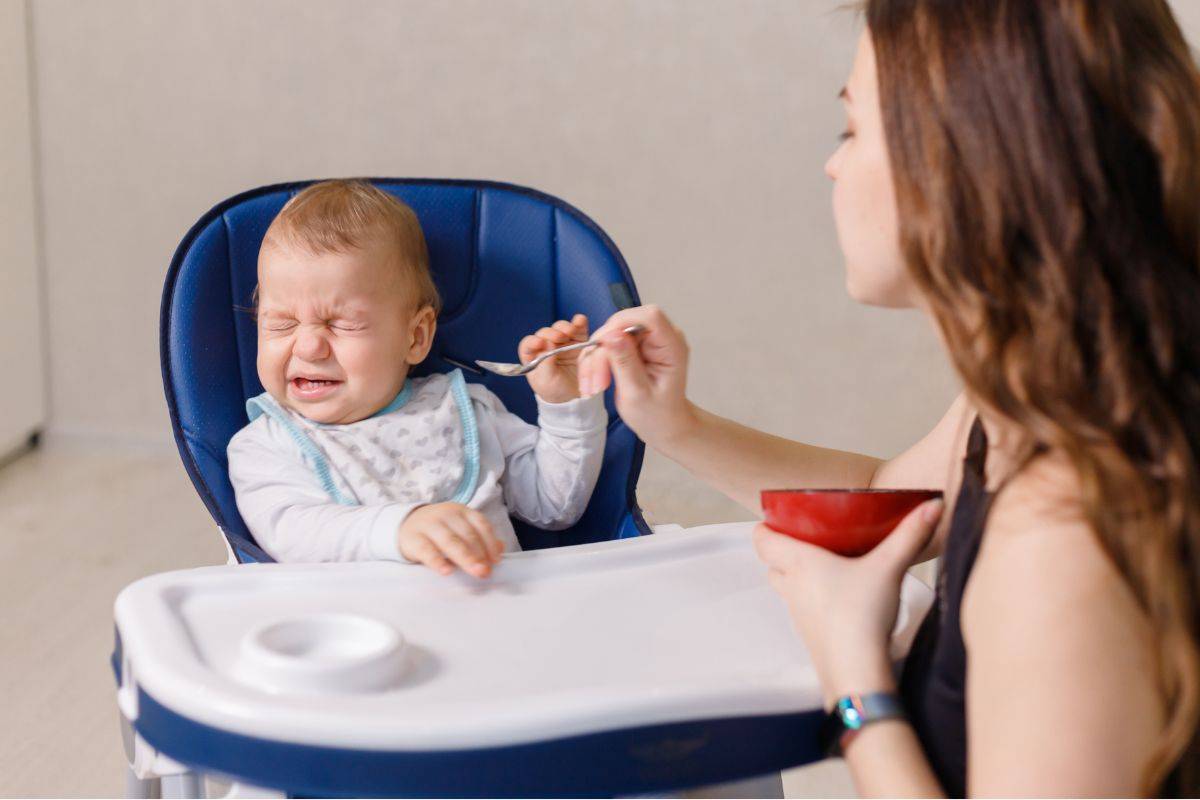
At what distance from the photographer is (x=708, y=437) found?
1188 millimetres

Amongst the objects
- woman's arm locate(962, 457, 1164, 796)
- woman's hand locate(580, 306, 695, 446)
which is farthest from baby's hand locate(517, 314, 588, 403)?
woman's arm locate(962, 457, 1164, 796)

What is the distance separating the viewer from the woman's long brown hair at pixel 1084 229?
77 cm

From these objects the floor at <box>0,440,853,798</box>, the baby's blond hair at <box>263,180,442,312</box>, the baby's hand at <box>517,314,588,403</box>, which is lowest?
the floor at <box>0,440,853,798</box>

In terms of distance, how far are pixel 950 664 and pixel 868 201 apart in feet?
1.04

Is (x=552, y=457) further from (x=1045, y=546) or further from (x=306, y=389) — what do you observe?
(x=1045, y=546)

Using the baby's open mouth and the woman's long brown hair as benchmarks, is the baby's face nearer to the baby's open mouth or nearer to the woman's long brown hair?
the baby's open mouth

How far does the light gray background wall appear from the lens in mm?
2701

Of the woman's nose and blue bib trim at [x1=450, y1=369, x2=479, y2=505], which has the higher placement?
the woman's nose

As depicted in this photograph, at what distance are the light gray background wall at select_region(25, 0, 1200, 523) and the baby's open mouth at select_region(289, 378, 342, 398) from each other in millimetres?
1522

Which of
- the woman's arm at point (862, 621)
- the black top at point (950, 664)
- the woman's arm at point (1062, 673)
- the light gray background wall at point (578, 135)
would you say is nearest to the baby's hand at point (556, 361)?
the woman's arm at point (862, 621)

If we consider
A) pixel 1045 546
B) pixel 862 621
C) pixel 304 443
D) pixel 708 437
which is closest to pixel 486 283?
pixel 304 443

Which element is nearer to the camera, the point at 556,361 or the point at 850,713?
the point at 850,713

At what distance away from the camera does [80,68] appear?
2.82 meters

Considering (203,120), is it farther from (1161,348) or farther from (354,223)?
(1161,348)
